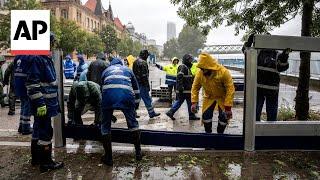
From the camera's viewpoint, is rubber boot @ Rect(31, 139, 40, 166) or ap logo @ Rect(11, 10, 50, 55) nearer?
rubber boot @ Rect(31, 139, 40, 166)

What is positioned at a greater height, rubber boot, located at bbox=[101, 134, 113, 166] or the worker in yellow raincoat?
the worker in yellow raincoat

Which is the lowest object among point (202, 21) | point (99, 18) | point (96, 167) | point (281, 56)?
point (96, 167)

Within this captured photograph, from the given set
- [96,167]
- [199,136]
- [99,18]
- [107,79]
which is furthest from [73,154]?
[99,18]

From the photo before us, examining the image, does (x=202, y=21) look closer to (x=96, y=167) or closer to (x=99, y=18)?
(x=96, y=167)

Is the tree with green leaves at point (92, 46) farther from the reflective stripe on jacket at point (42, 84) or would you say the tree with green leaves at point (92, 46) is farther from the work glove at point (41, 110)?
the work glove at point (41, 110)

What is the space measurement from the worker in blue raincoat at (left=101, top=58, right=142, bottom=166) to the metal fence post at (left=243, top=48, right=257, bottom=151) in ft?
5.69

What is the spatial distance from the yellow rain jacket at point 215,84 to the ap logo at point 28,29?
2577 millimetres

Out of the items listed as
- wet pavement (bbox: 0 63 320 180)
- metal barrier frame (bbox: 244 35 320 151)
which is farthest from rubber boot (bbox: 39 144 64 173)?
metal barrier frame (bbox: 244 35 320 151)

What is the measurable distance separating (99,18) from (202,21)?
9331 centimetres

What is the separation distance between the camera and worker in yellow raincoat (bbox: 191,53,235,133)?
21.8 ft

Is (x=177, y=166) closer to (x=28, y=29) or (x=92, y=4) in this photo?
(x=28, y=29)

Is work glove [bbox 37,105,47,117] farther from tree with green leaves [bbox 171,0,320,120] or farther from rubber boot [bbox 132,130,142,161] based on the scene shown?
tree with green leaves [bbox 171,0,320,120]

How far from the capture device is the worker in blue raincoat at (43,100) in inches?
221

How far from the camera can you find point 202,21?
10.6 metres
